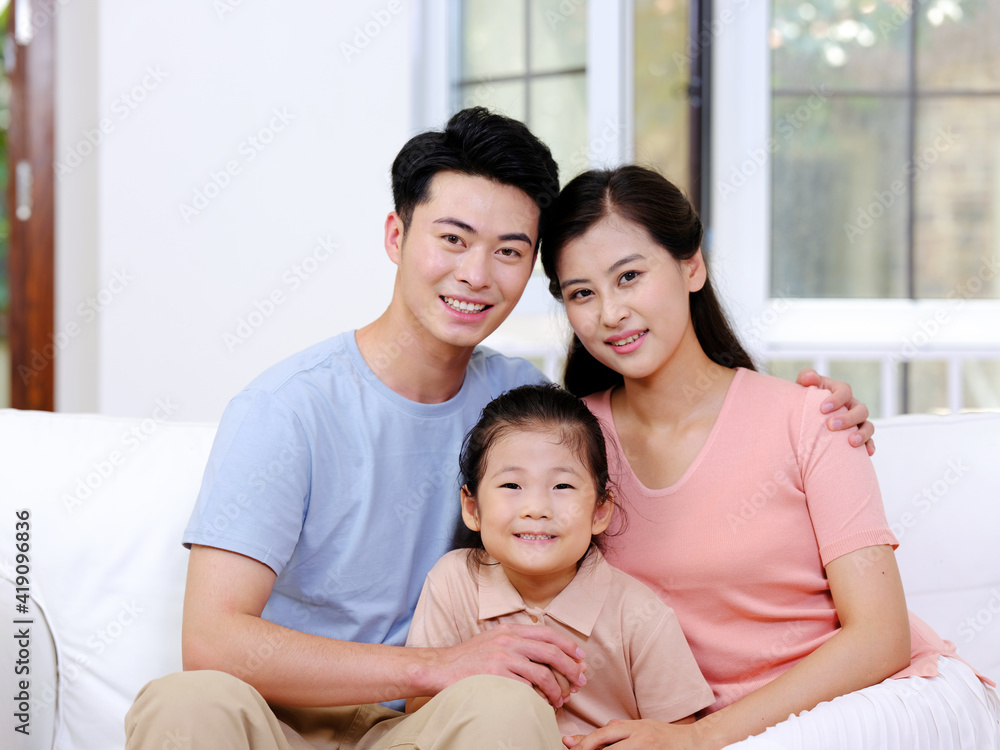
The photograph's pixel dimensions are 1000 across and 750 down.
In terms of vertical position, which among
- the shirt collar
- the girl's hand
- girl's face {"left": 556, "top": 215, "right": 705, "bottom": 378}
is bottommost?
the girl's hand

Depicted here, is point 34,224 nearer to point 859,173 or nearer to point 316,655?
point 316,655

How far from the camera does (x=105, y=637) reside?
4.86 feet

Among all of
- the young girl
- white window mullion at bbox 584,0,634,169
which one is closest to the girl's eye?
the young girl

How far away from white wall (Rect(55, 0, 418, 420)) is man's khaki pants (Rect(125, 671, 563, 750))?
1882 millimetres

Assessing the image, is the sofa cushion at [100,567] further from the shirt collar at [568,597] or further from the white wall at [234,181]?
the white wall at [234,181]

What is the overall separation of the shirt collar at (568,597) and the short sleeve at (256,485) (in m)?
0.28

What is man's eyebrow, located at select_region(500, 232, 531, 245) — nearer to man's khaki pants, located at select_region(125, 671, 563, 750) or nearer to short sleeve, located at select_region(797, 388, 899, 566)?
short sleeve, located at select_region(797, 388, 899, 566)

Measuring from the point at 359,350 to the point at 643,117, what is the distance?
2356 millimetres

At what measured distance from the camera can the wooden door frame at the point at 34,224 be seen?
306cm

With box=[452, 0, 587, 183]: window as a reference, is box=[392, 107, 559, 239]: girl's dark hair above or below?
below

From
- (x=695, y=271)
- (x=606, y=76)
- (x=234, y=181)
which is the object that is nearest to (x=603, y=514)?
(x=695, y=271)

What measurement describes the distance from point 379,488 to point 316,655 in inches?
11.0

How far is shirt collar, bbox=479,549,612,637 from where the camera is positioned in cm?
125

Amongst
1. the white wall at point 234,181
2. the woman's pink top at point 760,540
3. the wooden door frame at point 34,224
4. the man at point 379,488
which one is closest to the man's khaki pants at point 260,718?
the man at point 379,488
